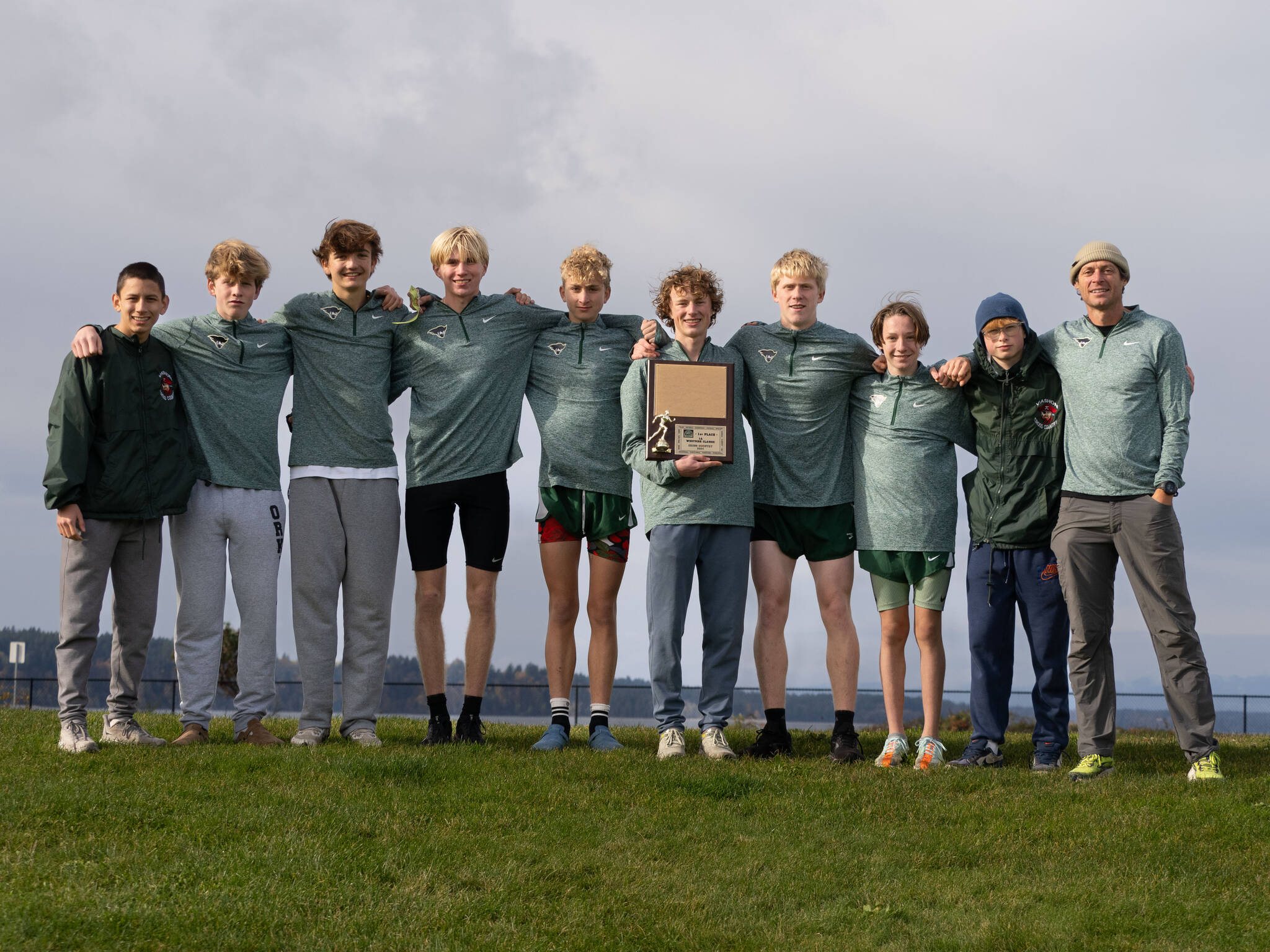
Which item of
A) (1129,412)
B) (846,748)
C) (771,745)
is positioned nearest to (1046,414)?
(1129,412)

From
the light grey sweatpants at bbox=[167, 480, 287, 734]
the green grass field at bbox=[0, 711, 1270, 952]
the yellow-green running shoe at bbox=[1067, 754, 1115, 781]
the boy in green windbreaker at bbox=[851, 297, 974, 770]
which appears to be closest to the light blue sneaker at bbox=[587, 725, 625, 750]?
the green grass field at bbox=[0, 711, 1270, 952]

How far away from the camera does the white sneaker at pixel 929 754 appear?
24.1ft

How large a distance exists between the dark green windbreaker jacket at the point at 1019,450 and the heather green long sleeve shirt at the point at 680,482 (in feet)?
5.24

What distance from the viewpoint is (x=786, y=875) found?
527cm

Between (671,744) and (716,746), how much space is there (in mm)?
304

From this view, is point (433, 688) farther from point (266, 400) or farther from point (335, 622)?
point (266, 400)

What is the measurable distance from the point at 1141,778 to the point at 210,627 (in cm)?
613

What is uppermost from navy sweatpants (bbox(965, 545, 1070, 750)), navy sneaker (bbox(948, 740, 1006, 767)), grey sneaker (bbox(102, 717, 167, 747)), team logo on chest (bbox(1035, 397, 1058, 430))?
team logo on chest (bbox(1035, 397, 1058, 430))

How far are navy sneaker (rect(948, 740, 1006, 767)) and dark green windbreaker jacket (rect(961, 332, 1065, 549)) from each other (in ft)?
4.62

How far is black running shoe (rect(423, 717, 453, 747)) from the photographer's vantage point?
7926 mm

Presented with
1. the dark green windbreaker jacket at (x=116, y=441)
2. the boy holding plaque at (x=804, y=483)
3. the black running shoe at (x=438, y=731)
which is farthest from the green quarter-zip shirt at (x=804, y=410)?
the dark green windbreaker jacket at (x=116, y=441)

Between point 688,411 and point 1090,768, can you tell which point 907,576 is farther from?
point 688,411

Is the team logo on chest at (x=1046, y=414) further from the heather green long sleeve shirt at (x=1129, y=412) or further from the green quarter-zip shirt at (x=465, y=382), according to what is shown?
the green quarter-zip shirt at (x=465, y=382)

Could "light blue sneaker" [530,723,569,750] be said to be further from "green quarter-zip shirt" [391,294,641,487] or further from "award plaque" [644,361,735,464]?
"award plaque" [644,361,735,464]
